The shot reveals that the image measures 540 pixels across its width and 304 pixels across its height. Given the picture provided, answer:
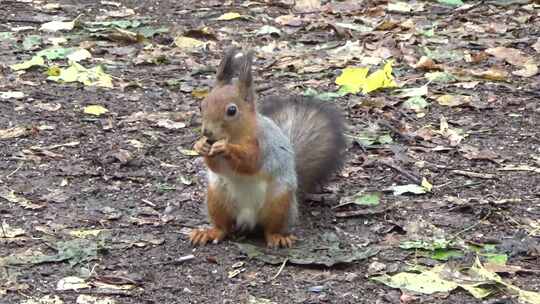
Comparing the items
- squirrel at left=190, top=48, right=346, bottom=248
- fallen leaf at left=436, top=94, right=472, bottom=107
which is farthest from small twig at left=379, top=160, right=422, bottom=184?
fallen leaf at left=436, top=94, right=472, bottom=107

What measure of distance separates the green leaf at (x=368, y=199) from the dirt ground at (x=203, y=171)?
0.04 meters

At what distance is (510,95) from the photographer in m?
5.64

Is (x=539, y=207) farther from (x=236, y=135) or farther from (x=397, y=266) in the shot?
(x=236, y=135)

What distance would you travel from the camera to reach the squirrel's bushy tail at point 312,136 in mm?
4223

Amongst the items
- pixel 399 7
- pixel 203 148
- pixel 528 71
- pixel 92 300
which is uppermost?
pixel 203 148

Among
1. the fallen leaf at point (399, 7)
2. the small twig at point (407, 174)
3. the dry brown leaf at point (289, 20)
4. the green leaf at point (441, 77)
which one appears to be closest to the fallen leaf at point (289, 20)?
the dry brown leaf at point (289, 20)

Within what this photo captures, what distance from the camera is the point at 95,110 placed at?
17.5 feet

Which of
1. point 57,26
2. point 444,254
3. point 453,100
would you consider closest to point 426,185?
point 444,254

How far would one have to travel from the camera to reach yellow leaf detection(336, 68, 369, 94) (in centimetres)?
581

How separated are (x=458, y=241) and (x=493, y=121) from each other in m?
1.52

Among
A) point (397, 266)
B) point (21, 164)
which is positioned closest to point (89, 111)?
point (21, 164)

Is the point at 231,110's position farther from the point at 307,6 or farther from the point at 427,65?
the point at 307,6

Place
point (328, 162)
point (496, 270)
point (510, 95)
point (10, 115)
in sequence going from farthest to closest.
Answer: point (510, 95) < point (10, 115) < point (328, 162) < point (496, 270)

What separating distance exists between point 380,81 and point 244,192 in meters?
2.21
